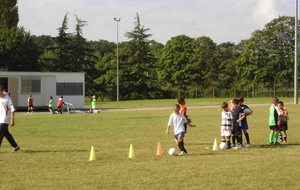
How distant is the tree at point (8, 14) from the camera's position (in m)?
68.2

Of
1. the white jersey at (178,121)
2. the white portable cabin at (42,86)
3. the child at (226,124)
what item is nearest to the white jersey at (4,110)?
the white jersey at (178,121)

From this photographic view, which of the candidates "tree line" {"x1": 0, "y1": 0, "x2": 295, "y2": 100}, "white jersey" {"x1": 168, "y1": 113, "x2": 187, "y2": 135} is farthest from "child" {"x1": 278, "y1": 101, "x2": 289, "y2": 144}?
"tree line" {"x1": 0, "y1": 0, "x2": 295, "y2": 100}

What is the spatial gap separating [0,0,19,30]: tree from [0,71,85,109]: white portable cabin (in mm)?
30073

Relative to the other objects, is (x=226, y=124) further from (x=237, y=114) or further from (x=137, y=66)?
(x=137, y=66)

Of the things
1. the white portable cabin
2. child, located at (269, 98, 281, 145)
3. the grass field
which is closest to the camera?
the grass field

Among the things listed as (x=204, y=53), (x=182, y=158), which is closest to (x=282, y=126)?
(x=182, y=158)

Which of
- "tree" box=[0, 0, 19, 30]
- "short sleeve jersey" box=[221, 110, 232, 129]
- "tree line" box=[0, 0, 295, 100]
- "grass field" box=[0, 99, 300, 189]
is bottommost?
"grass field" box=[0, 99, 300, 189]

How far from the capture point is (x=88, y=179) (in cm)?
904

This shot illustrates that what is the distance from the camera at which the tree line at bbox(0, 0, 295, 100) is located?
6662cm

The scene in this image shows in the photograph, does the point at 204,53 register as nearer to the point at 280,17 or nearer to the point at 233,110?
the point at 280,17

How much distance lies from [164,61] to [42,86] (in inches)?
1902

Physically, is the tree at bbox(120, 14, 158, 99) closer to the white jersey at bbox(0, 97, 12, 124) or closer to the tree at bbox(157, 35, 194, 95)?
the tree at bbox(157, 35, 194, 95)

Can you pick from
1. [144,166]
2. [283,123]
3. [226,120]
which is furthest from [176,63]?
[144,166]

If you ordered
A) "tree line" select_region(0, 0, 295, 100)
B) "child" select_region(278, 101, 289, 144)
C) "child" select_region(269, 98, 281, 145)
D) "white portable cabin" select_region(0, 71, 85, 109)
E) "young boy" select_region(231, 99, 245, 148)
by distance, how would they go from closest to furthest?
"young boy" select_region(231, 99, 245, 148)
"child" select_region(269, 98, 281, 145)
"child" select_region(278, 101, 289, 144)
"white portable cabin" select_region(0, 71, 85, 109)
"tree line" select_region(0, 0, 295, 100)
